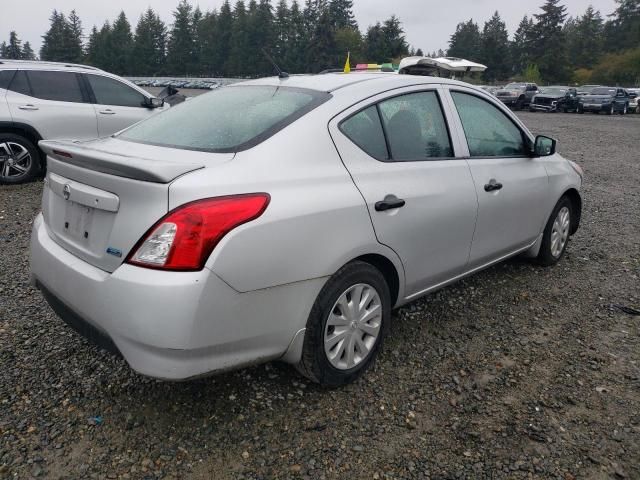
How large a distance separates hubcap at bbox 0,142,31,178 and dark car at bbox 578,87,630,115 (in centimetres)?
3121

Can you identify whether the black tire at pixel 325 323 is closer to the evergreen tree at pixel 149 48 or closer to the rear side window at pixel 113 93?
the rear side window at pixel 113 93

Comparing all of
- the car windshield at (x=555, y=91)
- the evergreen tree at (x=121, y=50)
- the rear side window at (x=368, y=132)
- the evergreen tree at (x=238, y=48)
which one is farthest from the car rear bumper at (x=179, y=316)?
the evergreen tree at (x=121, y=50)

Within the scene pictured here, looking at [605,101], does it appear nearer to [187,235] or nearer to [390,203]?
[390,203]

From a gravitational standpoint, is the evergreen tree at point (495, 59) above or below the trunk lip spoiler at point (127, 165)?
above

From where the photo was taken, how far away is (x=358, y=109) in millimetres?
2785

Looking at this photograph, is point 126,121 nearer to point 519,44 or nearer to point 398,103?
point 398,103

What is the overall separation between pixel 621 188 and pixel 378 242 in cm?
740

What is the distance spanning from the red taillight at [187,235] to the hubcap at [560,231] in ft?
11.1

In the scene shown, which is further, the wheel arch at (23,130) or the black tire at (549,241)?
the wheel arch at (23,130)

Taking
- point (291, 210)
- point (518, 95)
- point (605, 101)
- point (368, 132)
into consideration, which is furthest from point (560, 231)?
point (518, 95)

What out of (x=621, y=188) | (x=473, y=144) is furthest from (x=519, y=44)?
(x=473, y=144)

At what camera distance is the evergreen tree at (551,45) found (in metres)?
81.2

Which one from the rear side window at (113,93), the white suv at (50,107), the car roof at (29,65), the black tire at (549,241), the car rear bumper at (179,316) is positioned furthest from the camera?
the rear side window at (113,93)

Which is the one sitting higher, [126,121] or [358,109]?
[358,109]
